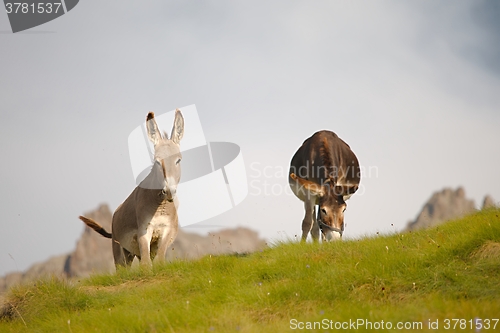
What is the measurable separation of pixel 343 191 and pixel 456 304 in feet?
17.6

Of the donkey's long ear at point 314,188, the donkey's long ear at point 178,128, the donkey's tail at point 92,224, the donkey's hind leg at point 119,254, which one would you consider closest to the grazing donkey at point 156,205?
the donkey's long ear at point 178,128

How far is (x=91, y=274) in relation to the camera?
9.84 m

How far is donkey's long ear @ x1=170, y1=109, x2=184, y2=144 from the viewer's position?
10.2 metres

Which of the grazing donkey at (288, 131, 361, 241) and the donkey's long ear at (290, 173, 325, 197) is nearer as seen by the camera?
the grazing donkey at (288, 131, 361, 241)

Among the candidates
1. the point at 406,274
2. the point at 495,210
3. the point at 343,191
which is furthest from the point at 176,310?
the point at 495,210

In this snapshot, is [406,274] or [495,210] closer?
[406,274]

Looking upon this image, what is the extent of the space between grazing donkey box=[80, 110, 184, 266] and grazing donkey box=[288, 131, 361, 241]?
2.56 meters

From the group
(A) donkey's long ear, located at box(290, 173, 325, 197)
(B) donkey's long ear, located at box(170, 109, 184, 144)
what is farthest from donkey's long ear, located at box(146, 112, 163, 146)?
(A) donkey's long ear, located at box(290, 173, 325, 197)

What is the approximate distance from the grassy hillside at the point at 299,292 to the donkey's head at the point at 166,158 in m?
1.52

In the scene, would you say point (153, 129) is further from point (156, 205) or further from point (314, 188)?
point (314, 188)

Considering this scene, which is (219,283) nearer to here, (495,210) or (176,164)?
(176,164)

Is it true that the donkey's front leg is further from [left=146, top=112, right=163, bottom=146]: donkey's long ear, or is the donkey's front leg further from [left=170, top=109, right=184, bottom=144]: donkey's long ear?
[left=170, top=109, right=184, bottom=144]: donkey's long ear

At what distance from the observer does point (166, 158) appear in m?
9.60

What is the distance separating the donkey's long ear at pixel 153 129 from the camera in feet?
32.9
